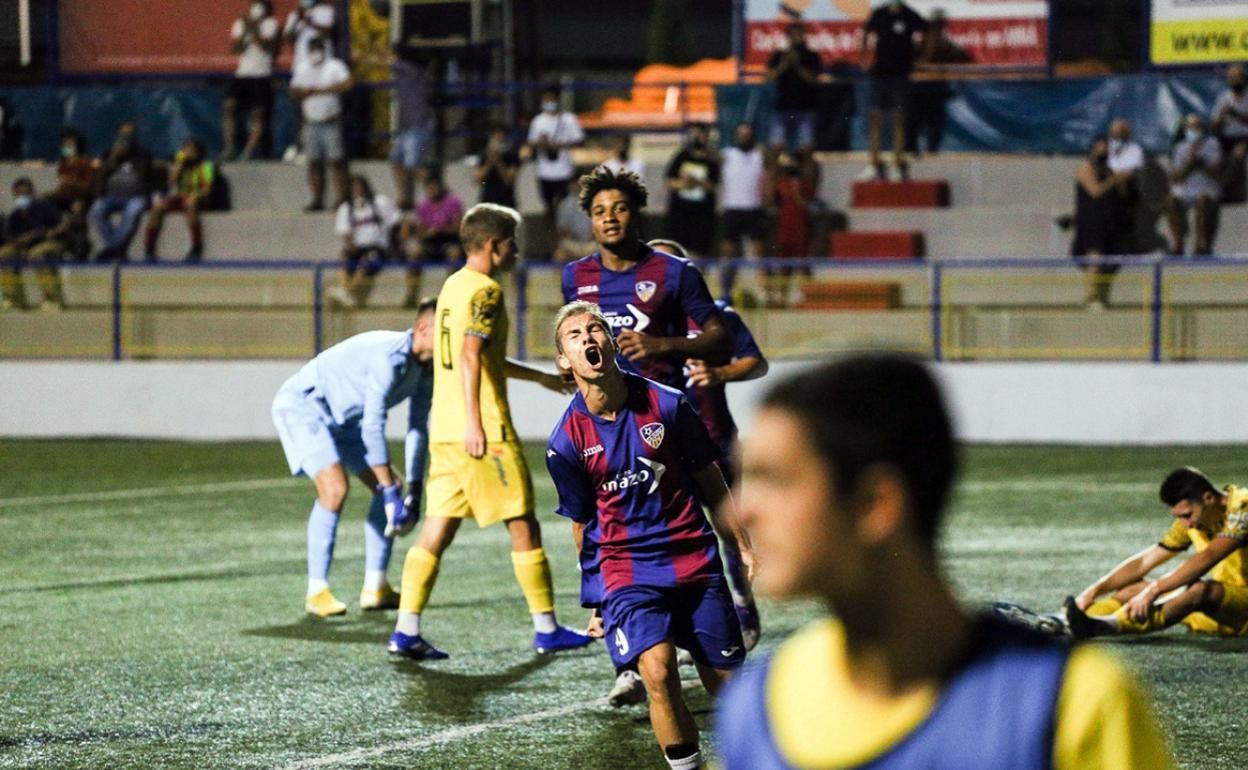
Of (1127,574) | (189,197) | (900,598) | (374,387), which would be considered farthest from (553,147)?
(900,598)

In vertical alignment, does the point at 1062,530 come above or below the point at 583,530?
below

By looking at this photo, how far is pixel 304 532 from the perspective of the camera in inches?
491

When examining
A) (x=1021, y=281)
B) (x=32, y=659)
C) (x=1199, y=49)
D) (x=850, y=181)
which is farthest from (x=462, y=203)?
(x=32, y=659)

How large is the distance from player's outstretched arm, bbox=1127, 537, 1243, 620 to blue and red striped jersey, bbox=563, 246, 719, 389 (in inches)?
89.7

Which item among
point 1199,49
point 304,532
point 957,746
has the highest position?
point 1199,49

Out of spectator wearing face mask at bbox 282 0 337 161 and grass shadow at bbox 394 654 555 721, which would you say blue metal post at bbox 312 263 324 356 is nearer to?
spectator wearing face mask at bbox 282 0 337 161

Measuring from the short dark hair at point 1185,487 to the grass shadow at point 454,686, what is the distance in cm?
271

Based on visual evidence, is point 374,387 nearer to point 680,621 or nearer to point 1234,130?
point 680,621

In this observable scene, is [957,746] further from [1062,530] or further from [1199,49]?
[1199,49]

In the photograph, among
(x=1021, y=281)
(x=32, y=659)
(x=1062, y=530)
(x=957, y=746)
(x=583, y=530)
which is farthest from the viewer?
(x=1021, y=281)

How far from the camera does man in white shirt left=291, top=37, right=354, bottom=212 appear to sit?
23.7m

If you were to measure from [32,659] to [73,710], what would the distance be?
Answer: 1.19 m

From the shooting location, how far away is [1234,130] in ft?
69.3

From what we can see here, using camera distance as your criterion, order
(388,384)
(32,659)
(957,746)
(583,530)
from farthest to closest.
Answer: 1. (388,384)
2. (32,659)
3. (583,530)
4. (957,746)
